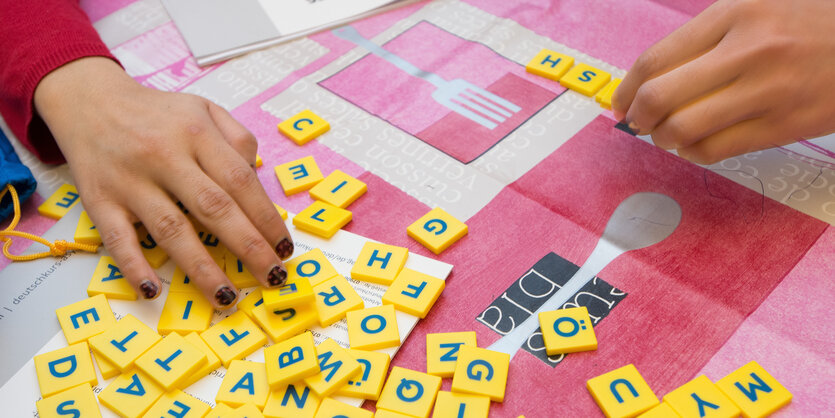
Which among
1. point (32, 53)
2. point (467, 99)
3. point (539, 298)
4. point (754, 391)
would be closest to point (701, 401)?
point (754, 391)

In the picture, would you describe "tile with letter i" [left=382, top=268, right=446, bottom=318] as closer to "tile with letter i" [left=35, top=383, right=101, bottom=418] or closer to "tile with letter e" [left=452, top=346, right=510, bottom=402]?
"tile with letter e" [left=452, top=346, right=510, bottom=402]

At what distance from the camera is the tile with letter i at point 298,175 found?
33.0 inches

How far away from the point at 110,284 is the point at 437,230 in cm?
40

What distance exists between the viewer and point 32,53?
0.88 m

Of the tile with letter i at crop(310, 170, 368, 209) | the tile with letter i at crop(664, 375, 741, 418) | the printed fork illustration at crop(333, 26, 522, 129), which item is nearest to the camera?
the tile with letter i at crop(664, 375, 741, 418)

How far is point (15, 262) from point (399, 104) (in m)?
0.57

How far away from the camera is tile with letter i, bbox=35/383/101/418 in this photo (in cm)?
61

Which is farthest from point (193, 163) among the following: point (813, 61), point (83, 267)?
point (813, 61)

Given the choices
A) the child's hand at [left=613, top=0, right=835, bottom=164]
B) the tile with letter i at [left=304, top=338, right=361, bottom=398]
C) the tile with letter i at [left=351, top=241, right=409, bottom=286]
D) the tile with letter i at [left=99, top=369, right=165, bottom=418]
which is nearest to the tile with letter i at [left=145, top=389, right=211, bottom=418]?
the tile with letter i at [left=99, top=369, right=165, bottom=418]

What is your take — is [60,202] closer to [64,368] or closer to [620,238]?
[64,368]

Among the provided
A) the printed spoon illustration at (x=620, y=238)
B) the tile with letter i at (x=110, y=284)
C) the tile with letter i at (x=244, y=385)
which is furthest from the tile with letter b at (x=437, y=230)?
the tile with letter i at (x=110, y=284)

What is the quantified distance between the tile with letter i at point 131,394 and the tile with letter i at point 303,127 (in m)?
0.41

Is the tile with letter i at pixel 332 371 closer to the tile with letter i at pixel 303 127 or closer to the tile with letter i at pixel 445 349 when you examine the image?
the tile with letter i at pixel 445 349

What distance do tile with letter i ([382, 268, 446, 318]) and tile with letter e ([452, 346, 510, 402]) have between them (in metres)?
0.07
